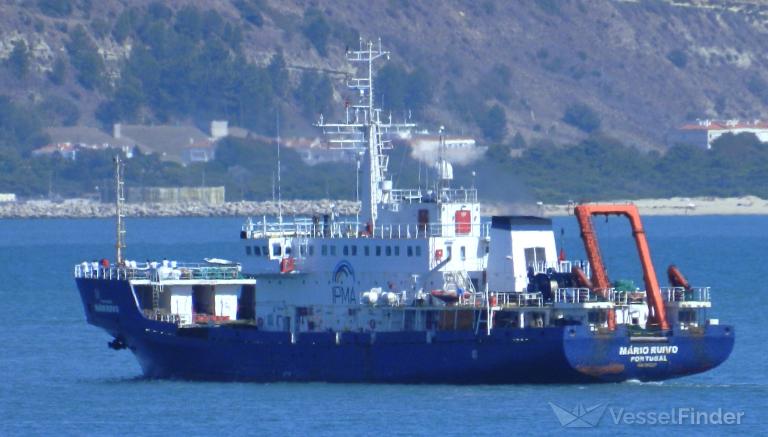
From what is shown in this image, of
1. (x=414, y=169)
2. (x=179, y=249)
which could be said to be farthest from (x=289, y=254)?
(x=179, y=249)

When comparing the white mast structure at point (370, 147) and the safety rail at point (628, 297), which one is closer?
the safety rail at point (628, 297)

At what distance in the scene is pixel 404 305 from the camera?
53844mm

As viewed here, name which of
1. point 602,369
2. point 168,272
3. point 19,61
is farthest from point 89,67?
point 602,369

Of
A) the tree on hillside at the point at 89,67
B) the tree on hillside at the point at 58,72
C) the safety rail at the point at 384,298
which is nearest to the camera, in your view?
the safety rail at the point at 384,298

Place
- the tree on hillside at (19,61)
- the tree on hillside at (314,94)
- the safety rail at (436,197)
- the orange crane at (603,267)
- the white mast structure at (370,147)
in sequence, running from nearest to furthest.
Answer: the orange crane at (603,267) < the safety rail at (436,197) < the white mast structure at (370,147) < the tree on hillside at (314,94) < the tree on hillside at (19,61)

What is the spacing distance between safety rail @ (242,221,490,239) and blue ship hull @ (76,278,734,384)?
2.56 meters

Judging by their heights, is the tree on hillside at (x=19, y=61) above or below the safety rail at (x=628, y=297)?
above

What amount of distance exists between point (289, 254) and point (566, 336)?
31.6 feet

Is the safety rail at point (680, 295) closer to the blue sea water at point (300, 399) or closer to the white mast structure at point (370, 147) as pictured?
the blue sea water at point (300, 399)

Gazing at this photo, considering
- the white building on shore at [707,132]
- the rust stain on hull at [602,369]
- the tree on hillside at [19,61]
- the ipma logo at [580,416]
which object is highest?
the tree on hillside at [19,61]

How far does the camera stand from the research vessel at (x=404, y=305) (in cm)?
5159

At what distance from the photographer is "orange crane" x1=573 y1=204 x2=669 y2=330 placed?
170 ft

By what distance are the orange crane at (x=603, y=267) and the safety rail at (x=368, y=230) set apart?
2.99 metres

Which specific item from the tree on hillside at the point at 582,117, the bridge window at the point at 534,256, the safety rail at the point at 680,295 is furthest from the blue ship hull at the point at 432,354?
the tree on hillside at the point at 582,117
